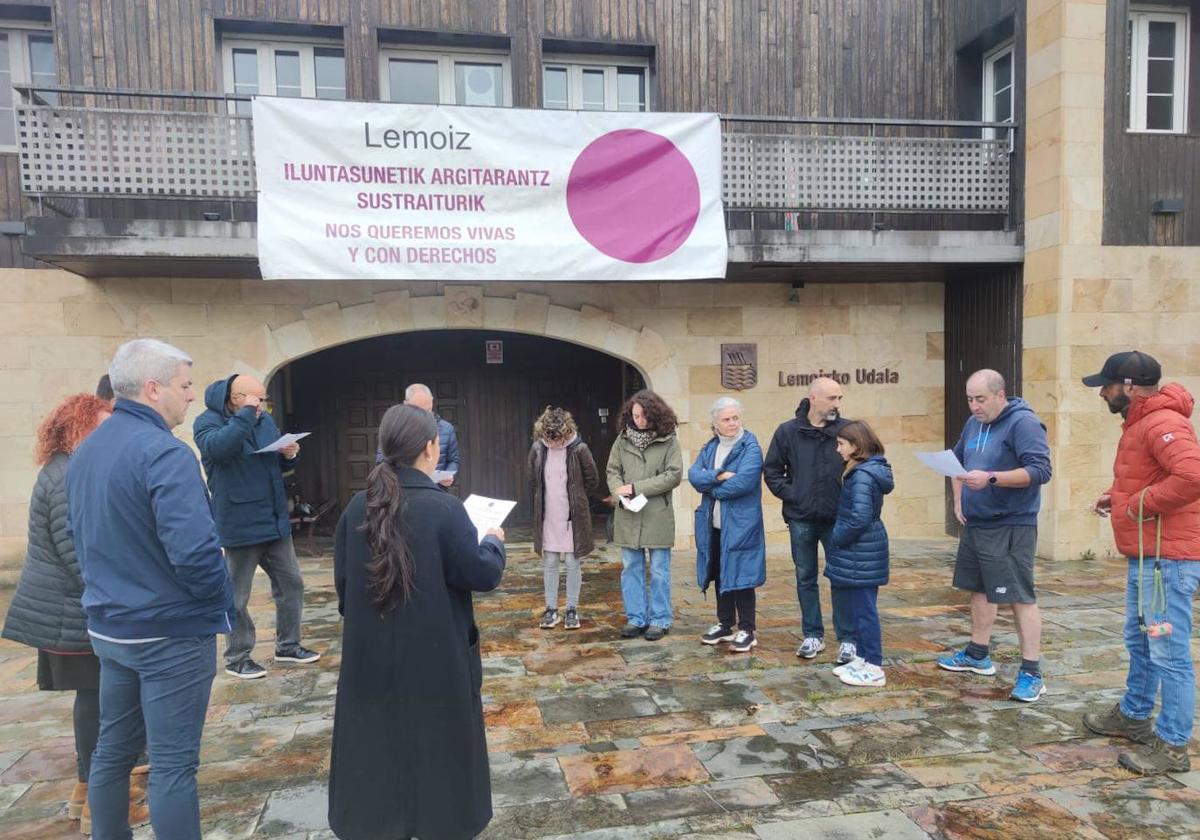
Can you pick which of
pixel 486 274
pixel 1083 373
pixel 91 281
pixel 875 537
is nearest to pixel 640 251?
pixel 486 274

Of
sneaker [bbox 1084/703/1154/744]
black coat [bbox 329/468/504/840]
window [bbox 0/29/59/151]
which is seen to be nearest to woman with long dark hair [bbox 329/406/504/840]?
black coat [bbox 329/468/504/840]

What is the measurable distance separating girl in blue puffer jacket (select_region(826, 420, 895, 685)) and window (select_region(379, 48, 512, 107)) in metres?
5.80

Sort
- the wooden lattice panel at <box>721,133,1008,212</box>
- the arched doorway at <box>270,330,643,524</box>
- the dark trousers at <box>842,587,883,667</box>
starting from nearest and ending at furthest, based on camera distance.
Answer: the dark trousers at <box>842,587,883,667</box> → the wooden lattice panel at <box>721,133,1008,212</box> → the arched doorway at <box>270,330,643,524</box>

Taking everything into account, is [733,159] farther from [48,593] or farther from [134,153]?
[48,593]

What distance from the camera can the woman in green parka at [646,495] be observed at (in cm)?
520

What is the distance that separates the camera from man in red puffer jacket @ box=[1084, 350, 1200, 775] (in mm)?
3336

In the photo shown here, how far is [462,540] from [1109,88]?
819 cm

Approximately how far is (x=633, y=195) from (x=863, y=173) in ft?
8.11

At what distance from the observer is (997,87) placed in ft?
27.9

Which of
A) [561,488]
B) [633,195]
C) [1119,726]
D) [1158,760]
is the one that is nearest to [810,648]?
[1119,726]

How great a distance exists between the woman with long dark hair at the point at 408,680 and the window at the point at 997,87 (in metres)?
8.48

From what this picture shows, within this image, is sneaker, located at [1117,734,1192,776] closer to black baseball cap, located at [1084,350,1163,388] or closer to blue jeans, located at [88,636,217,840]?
black baseball cap, located at [1084,350,1163,388]

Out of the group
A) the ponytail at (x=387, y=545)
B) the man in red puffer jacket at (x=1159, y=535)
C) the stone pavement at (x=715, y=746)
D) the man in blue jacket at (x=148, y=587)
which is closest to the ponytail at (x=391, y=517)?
the ponytail at (x=387, y=545)

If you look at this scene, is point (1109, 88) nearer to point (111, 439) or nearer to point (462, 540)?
point (462, 540)
